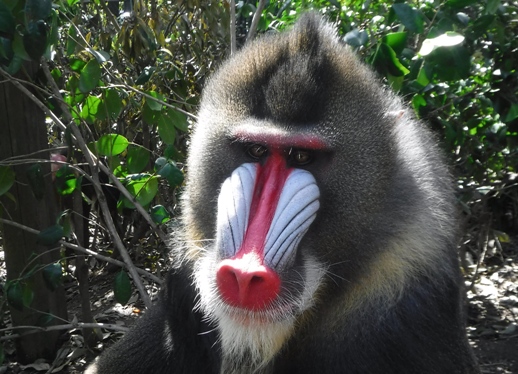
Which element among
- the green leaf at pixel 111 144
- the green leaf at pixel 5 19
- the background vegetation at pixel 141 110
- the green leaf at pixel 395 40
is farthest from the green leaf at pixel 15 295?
the green leaf at pixel 395 40

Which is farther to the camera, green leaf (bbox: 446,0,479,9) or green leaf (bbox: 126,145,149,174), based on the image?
green leaf (bbox: 126,145,149,174)

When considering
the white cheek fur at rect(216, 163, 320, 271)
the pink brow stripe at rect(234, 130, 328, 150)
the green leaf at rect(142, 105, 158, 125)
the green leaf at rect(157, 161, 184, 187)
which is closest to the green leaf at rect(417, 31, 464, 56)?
the pink brow stripe at rect(234, 130, 328, 150)

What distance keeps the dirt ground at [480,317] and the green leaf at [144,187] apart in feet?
4.70

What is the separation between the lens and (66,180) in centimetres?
396

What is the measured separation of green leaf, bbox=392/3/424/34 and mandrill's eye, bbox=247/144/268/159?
38.4 inches

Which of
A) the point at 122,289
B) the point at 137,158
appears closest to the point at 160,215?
the point at 137,158

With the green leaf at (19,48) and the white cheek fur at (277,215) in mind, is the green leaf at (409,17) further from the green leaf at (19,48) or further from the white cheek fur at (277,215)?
the green leaf at (19,48)

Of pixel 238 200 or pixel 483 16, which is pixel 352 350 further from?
pixel 483 16

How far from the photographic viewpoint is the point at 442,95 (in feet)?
14.8

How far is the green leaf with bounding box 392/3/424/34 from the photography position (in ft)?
10.0

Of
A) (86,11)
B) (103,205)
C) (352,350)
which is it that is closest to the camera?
(352,350)

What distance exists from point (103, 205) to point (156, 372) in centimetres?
114

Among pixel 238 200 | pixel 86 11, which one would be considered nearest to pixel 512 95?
pixel 238 200

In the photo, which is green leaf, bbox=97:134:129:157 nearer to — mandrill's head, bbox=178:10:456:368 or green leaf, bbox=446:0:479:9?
mandrill's head, bbox=178:10:456:368
